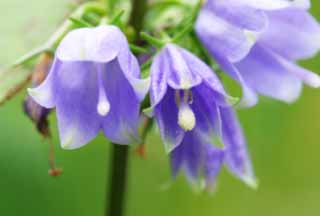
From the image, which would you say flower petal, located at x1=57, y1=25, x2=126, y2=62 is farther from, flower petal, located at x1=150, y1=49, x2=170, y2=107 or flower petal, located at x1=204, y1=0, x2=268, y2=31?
flower petal, located at x1=204, y1=0, x2=268, y2=31

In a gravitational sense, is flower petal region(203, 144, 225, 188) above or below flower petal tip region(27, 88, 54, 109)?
below

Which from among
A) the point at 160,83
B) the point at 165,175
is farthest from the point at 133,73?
the point at 165,175

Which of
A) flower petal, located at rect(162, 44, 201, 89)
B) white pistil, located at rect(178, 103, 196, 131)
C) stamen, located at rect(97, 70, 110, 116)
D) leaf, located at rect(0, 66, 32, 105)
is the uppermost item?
stamen, located at rect(97, 70, 110, 116)

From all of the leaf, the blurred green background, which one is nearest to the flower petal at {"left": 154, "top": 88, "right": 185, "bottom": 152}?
the leaf

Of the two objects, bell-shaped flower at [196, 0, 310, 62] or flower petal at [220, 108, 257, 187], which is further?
flower petal at [220, 108, 257, 187]

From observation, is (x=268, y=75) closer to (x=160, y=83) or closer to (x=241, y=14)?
(x=241, y=14)

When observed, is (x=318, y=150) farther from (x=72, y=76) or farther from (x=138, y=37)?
(x=72, y=76)

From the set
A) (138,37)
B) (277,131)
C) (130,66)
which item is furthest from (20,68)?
(277,131)
